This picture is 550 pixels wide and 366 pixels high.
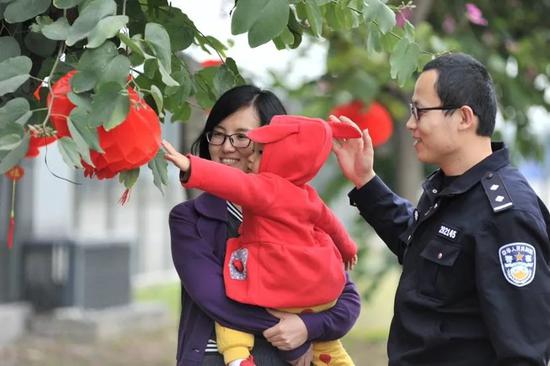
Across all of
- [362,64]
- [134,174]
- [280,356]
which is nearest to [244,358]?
[280,356]

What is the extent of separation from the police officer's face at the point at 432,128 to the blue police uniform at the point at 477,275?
0.08 m

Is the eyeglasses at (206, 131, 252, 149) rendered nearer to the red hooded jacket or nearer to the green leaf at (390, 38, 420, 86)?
the red hooded jacket

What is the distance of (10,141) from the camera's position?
2.02 metres

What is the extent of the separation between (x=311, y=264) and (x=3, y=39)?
0.98 meters

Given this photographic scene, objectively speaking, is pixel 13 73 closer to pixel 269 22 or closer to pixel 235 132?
pixel 269 22

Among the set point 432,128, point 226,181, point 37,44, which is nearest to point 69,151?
point 226,181

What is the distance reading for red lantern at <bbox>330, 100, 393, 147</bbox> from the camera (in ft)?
20.4

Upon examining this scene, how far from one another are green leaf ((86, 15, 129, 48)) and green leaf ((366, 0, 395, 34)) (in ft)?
2.25

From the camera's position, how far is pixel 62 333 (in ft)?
31.0

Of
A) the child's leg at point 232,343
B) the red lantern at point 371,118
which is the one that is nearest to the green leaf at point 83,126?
the child's leg at point 232,343

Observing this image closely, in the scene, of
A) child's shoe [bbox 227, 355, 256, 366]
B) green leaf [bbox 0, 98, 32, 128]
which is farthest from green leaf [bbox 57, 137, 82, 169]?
child's shoe [bbox 227, 355, 256, 366]

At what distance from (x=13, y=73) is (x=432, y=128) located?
1.07 m

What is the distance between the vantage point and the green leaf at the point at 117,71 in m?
2.11

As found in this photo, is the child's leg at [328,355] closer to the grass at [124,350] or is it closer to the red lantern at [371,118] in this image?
the red lantern at [371,118]
